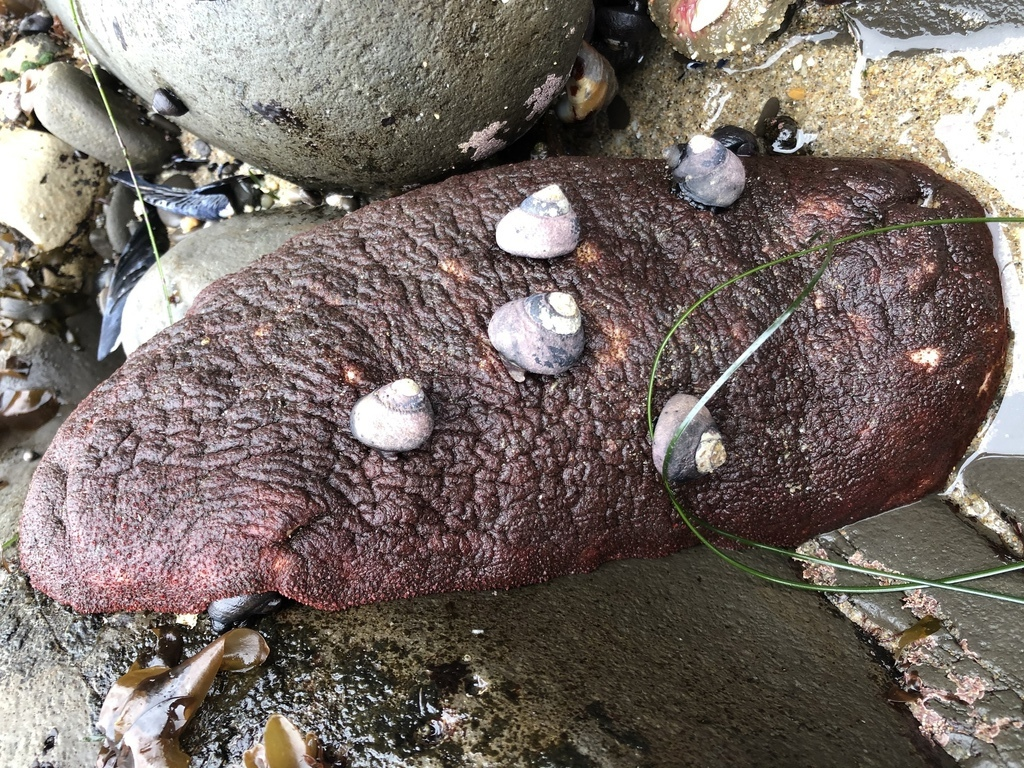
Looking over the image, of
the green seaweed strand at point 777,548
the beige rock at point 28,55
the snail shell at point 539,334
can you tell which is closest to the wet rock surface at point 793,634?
the green seaweed strand at point 777,548

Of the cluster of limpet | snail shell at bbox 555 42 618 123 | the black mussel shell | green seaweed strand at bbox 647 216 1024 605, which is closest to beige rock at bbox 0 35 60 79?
snail shell at bbox 555 42 618 123

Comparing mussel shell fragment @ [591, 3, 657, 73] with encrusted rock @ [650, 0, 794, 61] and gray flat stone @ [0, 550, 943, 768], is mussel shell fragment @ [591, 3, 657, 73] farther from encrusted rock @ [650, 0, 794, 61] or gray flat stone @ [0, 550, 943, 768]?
gray flat stone @ [0, 550, 943, 768]

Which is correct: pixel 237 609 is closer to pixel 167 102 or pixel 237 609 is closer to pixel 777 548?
pixel 777 548

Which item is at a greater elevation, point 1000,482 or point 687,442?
point 687,442

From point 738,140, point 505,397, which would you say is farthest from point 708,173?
point 505,397

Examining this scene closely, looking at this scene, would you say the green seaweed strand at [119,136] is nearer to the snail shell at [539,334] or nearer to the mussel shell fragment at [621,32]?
the snail shell at [539,334]

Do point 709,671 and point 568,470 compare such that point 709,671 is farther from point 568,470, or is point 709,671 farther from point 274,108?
point 274,108
